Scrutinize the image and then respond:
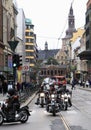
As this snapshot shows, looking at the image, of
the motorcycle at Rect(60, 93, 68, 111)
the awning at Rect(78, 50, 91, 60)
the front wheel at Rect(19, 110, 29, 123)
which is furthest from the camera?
the awning at Rect(78, 50, 91, 60)

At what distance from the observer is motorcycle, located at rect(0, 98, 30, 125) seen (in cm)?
2186

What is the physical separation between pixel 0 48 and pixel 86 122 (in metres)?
49.2

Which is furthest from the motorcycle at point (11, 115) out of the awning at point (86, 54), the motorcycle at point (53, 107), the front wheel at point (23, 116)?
the awning at point (86, 54)

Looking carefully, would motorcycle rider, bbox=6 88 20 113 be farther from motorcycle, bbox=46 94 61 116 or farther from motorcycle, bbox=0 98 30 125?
motorcycle, bbox=46 94 61 116

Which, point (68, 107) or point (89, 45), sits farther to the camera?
point (89, 45)

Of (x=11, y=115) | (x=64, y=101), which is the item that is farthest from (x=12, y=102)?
(x=64, y=101)

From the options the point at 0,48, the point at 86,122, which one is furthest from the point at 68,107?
the point at 0,48

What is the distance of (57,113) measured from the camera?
95.1ft

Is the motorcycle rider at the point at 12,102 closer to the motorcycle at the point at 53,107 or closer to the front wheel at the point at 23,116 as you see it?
the front wheel at the point at 23,116

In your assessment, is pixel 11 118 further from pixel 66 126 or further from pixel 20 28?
pixel 20 28

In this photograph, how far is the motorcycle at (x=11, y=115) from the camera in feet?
71.7

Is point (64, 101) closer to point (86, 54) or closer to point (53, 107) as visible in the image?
point (53, 107)

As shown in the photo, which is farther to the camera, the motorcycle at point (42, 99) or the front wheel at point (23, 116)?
the motorcycle at point (42, 99)

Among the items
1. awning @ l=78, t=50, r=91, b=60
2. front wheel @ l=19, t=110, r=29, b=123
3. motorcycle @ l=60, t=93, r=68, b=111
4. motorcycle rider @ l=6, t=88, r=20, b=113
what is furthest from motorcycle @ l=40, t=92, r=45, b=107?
awning @ l=78, t=50, r=91, b=60
